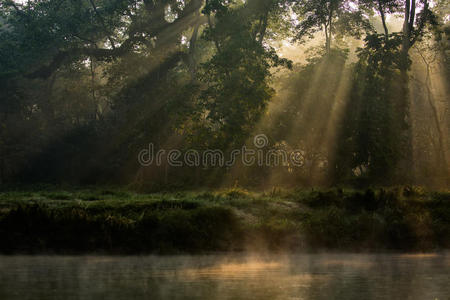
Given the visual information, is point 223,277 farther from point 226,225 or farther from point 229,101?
point 229,101

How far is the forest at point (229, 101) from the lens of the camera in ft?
108

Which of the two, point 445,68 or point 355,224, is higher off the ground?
point 445,68

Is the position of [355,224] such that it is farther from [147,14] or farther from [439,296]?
[147,14]

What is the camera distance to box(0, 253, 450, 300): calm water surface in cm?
721

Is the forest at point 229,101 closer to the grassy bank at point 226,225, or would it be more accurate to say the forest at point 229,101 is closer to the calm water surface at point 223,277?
the grassy bank at point 226,225

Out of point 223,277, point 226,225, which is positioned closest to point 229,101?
point 226,225

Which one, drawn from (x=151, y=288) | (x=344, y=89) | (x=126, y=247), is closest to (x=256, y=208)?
(x=126, y=247)

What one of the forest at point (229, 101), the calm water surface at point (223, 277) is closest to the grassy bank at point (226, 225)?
the calm water surface at point (223, 277)

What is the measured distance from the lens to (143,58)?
43344mm

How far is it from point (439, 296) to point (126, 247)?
24.2ft

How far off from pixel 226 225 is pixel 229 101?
1891cm

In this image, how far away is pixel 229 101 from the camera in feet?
106

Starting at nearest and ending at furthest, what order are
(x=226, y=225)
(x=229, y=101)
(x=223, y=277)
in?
(x=223, y=277) → (x=226, y=225) → (x=229, y=101)

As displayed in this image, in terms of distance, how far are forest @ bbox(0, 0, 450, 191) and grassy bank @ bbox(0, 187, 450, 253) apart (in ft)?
51.8
